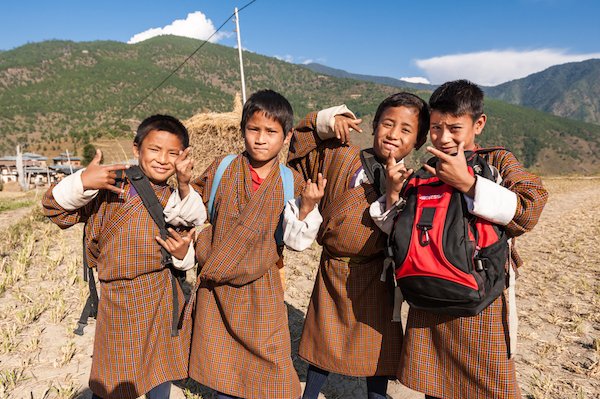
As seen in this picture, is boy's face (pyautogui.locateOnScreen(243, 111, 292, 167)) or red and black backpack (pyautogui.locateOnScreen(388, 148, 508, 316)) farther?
boy's face (pyautogui.locateOnScreen(243, 111, 292, 167))

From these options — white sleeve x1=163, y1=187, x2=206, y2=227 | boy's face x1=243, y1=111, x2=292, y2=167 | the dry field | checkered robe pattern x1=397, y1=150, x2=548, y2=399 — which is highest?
boy's face x1=243, y1=111, x2=292, y2=167

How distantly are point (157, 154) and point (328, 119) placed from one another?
2.70 feet

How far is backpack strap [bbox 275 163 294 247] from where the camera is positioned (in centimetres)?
188

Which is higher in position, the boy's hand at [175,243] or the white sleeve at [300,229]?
the white sleeve at [300,229]

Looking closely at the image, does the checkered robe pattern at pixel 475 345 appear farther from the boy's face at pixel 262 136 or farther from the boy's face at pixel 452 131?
the boy's face at pixel 262 136

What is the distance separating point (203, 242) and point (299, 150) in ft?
2.18

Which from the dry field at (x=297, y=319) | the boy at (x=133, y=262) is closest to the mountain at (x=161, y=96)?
the dry field at (x=297, y=319)

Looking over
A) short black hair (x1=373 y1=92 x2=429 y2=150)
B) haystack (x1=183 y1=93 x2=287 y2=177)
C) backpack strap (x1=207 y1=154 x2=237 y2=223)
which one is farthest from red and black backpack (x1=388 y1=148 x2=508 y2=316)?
haystack (x1=183 y1=93 x2=287 y2=177)

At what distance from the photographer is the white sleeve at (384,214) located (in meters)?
1.69

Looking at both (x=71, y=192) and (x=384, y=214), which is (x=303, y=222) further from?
(x=71, y=192)

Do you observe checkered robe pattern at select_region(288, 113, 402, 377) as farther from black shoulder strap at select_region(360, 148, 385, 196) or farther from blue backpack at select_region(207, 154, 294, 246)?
blue backpack at select_region(207, 154, 294, 246)

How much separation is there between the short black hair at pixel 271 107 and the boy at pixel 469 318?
2.15 feet

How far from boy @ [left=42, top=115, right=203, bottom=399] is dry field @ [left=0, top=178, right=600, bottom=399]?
681 millimetres

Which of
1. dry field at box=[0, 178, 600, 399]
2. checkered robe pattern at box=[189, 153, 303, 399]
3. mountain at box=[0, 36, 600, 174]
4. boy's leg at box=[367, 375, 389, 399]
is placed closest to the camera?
checkered robe pattern at box=[189, 153, 303, 399]
